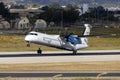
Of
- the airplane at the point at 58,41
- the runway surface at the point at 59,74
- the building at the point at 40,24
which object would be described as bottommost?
the building at the point at 40,24

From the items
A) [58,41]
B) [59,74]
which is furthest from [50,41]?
[59,74]

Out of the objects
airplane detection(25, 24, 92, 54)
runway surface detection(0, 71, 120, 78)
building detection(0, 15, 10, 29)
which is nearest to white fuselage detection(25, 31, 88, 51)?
airplane detection(25, 24, 92, 54)

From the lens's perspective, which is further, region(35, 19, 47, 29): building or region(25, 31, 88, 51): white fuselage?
region(35, 19, 47, 29): building

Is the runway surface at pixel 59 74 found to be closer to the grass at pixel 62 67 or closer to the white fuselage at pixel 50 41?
the grass at pixel 62 67

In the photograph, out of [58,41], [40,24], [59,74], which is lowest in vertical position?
[40,24]

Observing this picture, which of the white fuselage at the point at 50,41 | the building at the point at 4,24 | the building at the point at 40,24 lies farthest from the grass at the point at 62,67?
the building at the point at 40,24

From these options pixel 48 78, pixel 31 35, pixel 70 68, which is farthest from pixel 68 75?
pixel 31 35

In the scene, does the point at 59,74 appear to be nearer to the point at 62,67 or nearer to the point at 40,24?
the point at 62,67

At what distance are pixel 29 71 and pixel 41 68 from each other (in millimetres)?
2544

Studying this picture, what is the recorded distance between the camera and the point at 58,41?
183 ft

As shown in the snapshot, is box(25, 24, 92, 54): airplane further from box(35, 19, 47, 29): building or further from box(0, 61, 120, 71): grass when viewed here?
box(35, 19, 47, 29): building

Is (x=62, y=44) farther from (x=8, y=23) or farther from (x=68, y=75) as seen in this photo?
(x=8, y=23)

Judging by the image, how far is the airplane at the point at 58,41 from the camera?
2130 inches

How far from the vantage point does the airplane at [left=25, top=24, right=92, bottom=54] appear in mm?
54094
